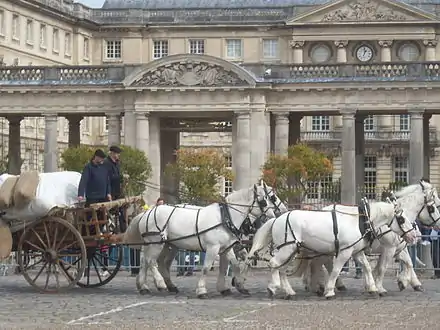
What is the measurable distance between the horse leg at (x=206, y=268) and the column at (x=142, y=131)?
38599 mm

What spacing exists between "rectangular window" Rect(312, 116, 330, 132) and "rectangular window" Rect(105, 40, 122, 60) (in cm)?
1558

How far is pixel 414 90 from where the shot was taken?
6456 centimetres

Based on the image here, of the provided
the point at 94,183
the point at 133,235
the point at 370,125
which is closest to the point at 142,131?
the point at 94,183

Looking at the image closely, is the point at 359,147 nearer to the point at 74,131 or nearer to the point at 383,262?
the point at 74,131

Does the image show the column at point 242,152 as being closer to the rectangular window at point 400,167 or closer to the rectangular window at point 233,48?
the rectangular window at point 233,48

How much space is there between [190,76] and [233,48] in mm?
43274

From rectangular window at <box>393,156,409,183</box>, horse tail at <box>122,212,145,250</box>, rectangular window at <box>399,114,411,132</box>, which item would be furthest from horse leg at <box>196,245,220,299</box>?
rectangular window at <box>399,114,411,132</box>

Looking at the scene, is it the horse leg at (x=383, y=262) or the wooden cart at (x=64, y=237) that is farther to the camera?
the wooden cart at (x=64, y=237)

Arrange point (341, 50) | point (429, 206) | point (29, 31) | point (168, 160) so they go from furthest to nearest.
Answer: point (341, 50)
point (29, 31)
point (168, 160)
point (429, 206)

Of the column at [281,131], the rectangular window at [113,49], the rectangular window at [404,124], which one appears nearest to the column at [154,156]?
the column at [281,131]

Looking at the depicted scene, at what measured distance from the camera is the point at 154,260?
27.8 metres

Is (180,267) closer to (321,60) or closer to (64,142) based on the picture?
(64,142)

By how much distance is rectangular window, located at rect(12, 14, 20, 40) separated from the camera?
93500 millimetres

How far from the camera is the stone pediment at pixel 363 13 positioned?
347 feet
